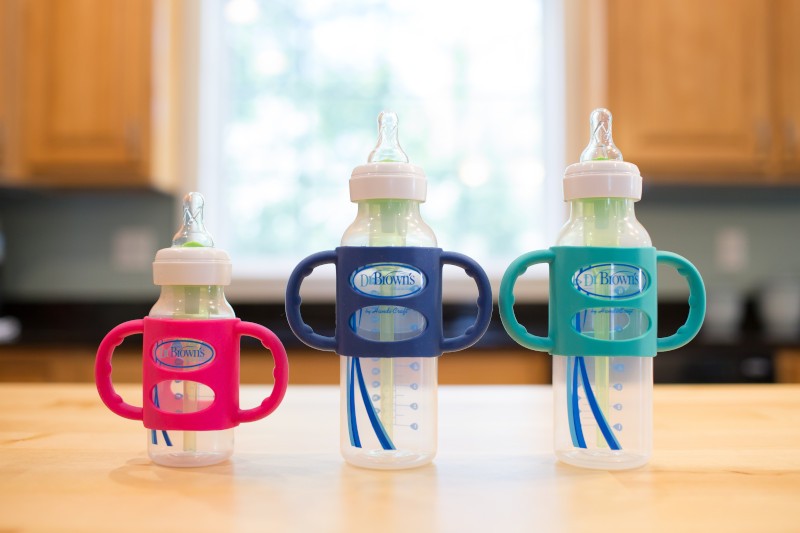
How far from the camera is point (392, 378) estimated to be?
0.62m

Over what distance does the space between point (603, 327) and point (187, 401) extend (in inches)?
13.9

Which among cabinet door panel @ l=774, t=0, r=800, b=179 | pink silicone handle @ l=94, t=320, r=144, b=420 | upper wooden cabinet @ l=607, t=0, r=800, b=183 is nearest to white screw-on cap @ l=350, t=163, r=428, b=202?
pink silicone handle @ l=94, t=320, r=144, b=420

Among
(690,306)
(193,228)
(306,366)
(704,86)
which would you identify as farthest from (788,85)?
(193,228)

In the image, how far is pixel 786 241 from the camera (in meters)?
2.93

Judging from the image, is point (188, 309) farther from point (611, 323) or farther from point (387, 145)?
point (611, 323)

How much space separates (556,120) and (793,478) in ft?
8.27

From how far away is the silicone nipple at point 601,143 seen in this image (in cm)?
65

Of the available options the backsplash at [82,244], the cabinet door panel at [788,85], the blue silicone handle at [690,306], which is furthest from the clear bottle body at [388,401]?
the backsplash at [82,244]

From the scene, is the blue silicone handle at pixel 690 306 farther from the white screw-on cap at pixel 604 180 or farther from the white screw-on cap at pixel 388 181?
the white screw-on cap at pixel 388 181

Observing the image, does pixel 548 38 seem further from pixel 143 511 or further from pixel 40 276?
pixel 143 511

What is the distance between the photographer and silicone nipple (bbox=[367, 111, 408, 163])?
0.64 meters

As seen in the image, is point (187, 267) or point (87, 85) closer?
point (187, 267)

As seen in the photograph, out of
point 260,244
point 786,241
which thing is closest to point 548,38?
point 786,241

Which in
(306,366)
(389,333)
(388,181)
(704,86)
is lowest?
(306,366)
